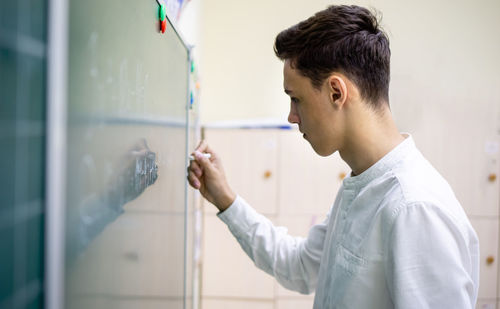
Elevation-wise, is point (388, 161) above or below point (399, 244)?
above

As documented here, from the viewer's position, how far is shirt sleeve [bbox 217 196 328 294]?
1.21 m

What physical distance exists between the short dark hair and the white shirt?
0.16m

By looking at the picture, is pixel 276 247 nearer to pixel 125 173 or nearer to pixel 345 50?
pixel 345 50

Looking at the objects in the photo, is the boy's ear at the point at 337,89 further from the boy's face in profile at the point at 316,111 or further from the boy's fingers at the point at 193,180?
the boy's fingers at the point at 193,180

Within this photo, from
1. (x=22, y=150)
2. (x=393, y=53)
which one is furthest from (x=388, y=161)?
(x=393, y=53)

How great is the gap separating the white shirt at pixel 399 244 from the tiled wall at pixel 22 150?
0.63 meters

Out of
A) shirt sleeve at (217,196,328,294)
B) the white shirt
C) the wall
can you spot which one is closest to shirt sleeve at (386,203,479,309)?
the white shirt

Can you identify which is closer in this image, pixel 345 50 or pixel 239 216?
pixel 345 50

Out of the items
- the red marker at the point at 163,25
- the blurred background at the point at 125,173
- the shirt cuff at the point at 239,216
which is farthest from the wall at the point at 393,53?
the red marker at the point at 163,25

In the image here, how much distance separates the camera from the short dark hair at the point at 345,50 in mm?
879

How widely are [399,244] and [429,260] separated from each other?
0.06 m

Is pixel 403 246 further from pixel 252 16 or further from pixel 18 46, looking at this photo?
pixel 252 16

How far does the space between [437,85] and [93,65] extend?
2.96 m

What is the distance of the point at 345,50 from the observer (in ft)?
2.88
